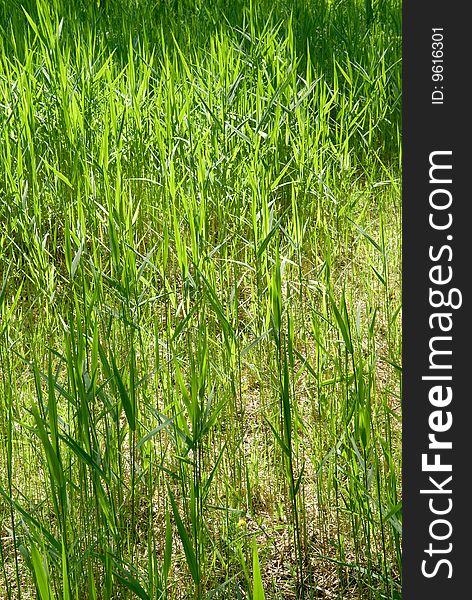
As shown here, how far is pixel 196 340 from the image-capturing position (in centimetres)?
217

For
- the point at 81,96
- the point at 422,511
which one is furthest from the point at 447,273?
the point at 81,96

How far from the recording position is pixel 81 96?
8.86 ft

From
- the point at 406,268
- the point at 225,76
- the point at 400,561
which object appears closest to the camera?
the point at 400,561

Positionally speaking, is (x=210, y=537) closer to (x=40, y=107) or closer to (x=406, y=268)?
(x=406, y=268)

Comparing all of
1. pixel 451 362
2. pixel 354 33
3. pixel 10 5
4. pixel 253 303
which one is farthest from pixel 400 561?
pixel 10 5

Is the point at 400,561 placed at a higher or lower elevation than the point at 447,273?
lower

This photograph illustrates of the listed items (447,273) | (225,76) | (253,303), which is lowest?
(447,273)

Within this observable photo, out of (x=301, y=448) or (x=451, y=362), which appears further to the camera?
(x=301, y=448)

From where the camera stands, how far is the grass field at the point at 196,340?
1.58m

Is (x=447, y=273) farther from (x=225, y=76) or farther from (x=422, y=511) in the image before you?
(x=225, y=76)

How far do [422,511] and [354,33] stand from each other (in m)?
2.66

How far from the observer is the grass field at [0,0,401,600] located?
1.58 meters

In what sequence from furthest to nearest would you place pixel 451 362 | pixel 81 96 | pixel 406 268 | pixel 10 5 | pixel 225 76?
pixel 10 5 < pixel 225 76 < pixel 81 96 < pixel 406 268 < pixel 451 362

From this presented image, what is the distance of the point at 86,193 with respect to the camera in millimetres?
2391
